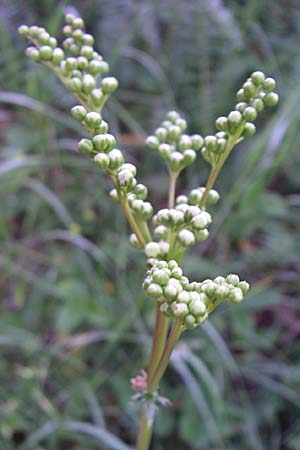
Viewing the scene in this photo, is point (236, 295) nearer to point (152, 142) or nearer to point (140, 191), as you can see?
point (140, 191)

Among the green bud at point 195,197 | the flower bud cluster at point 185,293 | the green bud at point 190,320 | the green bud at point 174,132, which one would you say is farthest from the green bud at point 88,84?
the green bud at point 190,320

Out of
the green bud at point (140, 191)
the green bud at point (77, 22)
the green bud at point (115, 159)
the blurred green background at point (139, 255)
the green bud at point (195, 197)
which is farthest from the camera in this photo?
the blurred green background at point (139, 255)

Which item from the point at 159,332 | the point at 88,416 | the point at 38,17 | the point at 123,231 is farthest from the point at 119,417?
Answer: the point at 38,17

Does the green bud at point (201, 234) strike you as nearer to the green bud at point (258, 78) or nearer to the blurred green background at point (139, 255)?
the green bud at point (258, 78)

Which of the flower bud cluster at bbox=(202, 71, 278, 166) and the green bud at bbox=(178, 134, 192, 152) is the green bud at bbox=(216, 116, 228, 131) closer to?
the flower bud cluster at bbox=(202, 71, 278, 166)

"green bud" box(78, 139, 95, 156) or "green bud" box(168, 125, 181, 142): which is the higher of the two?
"green bud" box(168, 125, 181, 142)

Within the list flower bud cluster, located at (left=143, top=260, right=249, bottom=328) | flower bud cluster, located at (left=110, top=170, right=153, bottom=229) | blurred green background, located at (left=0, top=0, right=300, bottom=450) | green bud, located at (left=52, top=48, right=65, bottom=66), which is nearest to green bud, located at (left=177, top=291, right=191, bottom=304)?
flower bud cluster, located at (left=143, top=260, right=249, bottom=328)

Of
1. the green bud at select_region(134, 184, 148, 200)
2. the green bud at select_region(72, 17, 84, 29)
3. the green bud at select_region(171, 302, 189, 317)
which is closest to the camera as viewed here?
the green bud at select_region(171, 302, 189, 317)

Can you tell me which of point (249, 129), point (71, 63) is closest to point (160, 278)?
point (249, 129)
